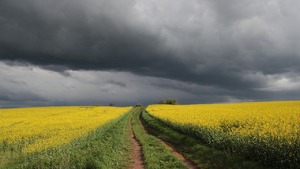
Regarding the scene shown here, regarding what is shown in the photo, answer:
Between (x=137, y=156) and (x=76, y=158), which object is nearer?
(x=76, y=158)

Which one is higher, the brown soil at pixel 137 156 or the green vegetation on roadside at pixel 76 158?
the green vegetation on roadside at pixel 76 158

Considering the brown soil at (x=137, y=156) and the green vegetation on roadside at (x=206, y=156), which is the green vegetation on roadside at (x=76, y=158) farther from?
the green vegetation on roadside at (x=206, y=156)

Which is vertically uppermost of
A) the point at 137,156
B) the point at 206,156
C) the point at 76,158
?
the point at 76,158

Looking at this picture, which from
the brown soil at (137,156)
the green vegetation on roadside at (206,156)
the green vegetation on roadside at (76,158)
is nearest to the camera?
the green vegetation on roadside at (76,158)

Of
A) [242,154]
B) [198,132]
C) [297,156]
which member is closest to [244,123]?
[198,132]

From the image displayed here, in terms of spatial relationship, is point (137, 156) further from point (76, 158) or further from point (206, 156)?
point (76, 158)

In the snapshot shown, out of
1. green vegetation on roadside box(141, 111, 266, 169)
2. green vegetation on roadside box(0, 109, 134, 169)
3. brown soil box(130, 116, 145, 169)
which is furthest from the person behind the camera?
brown soil box(130, 116, 145, 169)

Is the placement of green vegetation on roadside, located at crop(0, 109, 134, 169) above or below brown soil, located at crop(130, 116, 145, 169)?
above

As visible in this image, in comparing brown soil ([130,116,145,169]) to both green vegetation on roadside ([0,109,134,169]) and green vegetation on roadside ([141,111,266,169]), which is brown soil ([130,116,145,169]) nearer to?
green vegetation on roadside ([0,109,134,169])

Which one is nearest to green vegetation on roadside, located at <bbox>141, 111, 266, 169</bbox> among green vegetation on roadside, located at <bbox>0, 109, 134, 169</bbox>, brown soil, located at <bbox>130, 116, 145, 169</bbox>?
brown soil, located at <bbox>130, 116, 145, 169</bbox>

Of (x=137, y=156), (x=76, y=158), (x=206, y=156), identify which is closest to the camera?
(x=76, y=158)

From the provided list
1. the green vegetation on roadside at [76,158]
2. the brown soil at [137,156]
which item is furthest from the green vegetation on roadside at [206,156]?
the green vegetation on roadside at [76,158]

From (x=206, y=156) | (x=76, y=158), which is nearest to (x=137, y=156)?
(x=206, y=156)

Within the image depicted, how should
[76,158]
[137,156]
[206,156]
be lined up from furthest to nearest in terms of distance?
[137,156], [206,156], [76,158]
